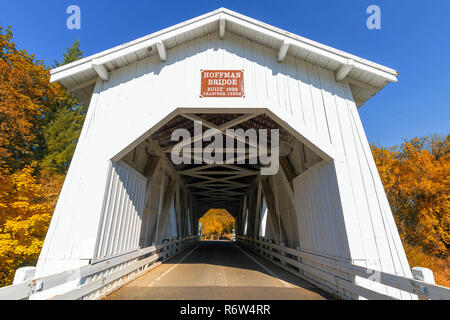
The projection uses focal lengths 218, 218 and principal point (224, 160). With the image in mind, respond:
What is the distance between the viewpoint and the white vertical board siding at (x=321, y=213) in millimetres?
5703

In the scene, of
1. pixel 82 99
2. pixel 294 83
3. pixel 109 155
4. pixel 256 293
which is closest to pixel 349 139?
pixel 294 83

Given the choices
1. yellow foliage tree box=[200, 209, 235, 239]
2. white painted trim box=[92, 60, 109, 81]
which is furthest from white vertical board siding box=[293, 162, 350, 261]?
yellow foliage tree box=[200, 209, 235, 239]

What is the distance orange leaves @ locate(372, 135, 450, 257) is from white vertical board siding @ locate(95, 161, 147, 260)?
2568 cm

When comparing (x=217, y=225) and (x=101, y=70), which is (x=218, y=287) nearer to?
(x=101, y=70)

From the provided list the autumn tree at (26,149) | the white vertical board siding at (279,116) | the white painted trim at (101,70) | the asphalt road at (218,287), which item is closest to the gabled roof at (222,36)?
the white painted trim at (101,70)

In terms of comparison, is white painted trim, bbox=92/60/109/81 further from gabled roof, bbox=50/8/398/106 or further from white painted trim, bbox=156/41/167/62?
white painted trim, bbox=156/41/167/62

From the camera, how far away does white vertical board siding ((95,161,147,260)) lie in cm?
576

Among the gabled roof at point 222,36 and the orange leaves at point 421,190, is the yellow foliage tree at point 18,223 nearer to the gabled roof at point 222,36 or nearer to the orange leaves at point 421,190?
the gabled roof at point 222,36

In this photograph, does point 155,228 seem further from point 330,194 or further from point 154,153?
point 330,194

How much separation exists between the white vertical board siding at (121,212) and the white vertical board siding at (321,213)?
19.2 ft

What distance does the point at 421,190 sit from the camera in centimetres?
2164

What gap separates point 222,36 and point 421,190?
25.3m
